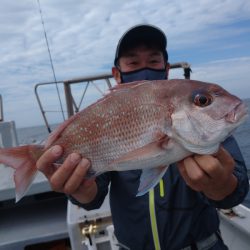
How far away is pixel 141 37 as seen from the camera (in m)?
2.76

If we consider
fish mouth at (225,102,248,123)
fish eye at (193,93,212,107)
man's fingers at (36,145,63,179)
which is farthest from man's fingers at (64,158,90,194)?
fish mouth at (225,102,248,123)

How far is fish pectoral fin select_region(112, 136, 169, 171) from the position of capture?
1832 millimetres

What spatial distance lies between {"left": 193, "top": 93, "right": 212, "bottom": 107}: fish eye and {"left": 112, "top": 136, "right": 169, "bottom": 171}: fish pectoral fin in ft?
0.87

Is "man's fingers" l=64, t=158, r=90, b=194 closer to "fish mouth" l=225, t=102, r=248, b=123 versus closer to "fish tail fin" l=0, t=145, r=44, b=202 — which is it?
"fish tail fin" l=0, t=145, r=44, b=202

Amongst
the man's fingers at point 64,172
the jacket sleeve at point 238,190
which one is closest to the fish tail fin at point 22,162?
the man's fingers at point 64,172

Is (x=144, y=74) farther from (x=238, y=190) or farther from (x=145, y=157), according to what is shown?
(x=238, y=190)

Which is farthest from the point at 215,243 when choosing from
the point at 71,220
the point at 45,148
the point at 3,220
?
the point at 3,220

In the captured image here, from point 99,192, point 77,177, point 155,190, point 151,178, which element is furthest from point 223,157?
point 99,192

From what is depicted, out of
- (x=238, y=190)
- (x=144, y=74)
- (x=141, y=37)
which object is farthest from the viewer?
(x=141, y=37)

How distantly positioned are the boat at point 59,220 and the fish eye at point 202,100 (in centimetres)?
147

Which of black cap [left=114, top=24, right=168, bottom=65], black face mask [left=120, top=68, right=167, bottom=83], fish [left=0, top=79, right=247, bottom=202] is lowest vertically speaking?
fish [left=0, top=79, right=247, bottom=202]

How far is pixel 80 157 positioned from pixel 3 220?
14.5 feet

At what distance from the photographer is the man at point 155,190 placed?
212 cm

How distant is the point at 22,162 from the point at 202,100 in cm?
115
